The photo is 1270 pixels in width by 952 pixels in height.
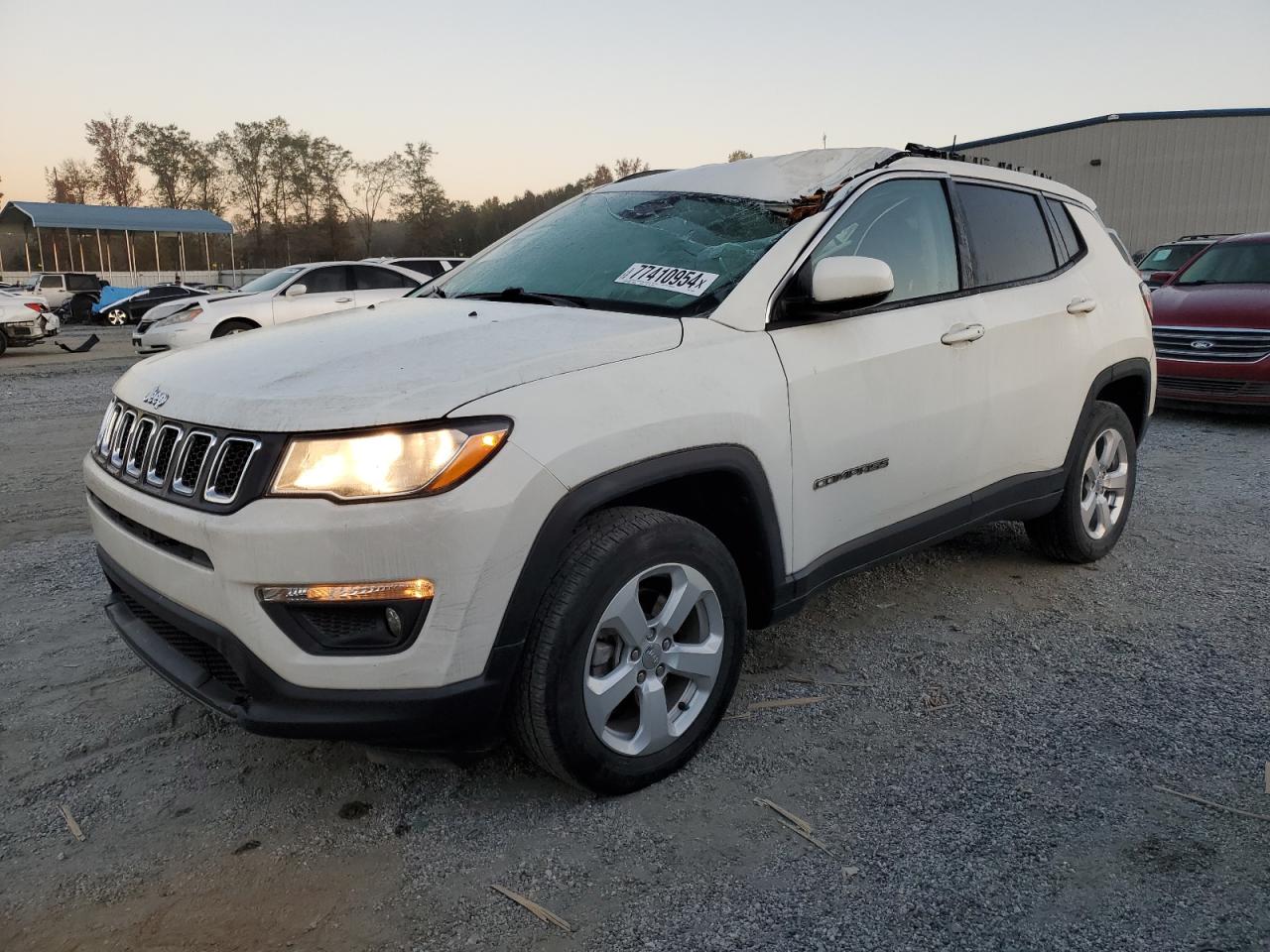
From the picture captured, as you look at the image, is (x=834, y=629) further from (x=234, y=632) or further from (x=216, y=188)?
(x=216, y=188)

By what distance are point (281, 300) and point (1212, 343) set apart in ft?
39.2

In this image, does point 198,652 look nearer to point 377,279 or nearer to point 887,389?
point 887,389

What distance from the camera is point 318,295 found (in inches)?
565

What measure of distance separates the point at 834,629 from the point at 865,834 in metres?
1.42

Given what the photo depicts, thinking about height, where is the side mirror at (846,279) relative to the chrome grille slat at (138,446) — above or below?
above

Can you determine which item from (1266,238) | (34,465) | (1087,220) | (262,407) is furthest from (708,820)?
(1266,238)

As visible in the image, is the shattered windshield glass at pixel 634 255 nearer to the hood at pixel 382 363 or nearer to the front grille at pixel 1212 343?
the hood at pixel 382 363

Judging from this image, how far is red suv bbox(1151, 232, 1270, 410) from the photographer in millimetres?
8367

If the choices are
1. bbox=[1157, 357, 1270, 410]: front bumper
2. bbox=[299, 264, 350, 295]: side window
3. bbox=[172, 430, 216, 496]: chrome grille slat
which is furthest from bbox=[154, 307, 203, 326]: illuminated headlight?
bbox=[172, 430, 216, 496]: chrome grille slat

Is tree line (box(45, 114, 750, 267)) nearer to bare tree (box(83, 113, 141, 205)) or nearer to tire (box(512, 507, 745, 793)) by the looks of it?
bare tree (box(83, 113, 141, 205))

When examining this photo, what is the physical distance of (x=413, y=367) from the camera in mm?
2359

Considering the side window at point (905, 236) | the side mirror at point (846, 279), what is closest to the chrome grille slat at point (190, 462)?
the side mirror at point (846, 279)

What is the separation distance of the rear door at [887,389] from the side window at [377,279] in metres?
12.2

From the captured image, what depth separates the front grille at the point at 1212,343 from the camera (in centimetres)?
834
